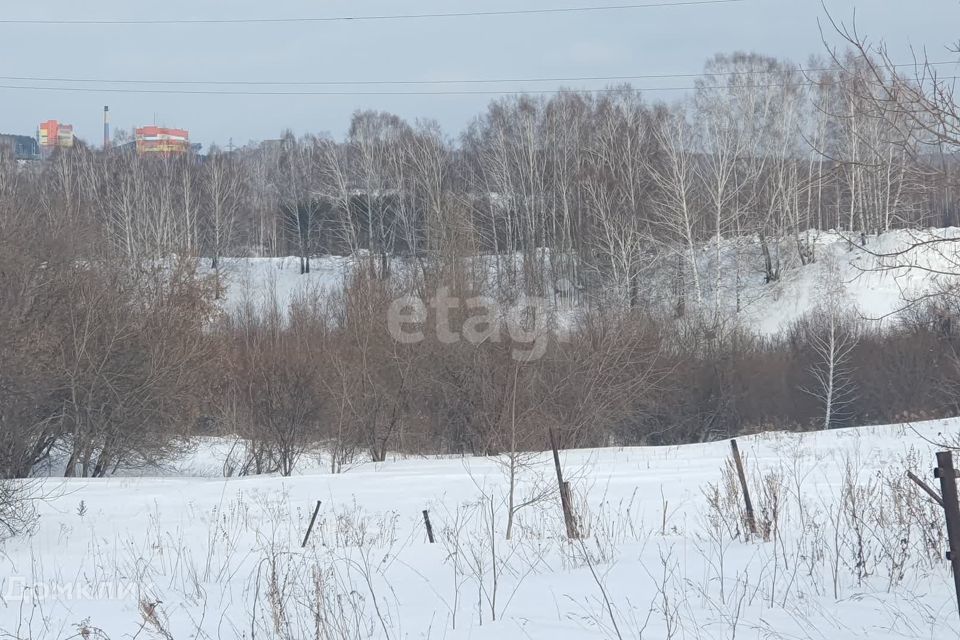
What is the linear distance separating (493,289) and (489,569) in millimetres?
17993

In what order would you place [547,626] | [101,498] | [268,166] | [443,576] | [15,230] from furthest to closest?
[268,166] → [15,230] → [101,498] → [443,576] → [547,626]

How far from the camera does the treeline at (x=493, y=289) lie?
19.0m

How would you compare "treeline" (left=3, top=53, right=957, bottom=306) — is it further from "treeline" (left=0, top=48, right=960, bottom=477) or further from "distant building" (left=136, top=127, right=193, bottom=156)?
"distant building" (left=136, top=127, right=193, bottom=156)

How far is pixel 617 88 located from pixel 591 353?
26.0 metres

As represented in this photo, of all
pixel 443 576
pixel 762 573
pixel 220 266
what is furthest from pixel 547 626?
pixel 220 266

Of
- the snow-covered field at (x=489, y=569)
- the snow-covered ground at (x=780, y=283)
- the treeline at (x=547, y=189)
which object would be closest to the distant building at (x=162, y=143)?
the treeline at (x=547, y=189)

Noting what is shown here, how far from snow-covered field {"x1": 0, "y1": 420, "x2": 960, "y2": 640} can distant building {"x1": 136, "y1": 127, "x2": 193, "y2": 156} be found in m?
45.0

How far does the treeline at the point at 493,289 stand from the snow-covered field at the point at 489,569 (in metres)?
2.30

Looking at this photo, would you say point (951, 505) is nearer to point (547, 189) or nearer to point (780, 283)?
point (780, 283)

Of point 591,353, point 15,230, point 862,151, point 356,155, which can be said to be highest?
point 356,155

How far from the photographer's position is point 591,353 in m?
24.7

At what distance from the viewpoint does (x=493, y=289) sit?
24.8 metres

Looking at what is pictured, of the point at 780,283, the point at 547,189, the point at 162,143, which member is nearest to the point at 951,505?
the point at 780,283

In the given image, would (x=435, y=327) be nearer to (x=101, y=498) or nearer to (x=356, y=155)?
(x=101, y=498)
